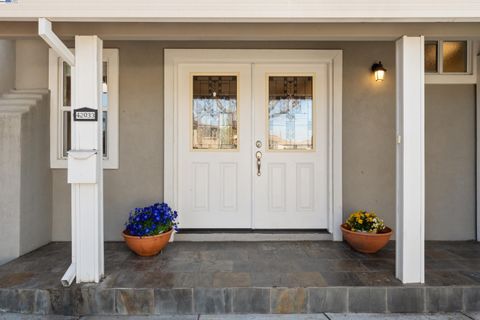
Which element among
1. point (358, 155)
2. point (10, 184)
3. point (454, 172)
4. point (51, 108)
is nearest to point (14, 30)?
point (51, 108)

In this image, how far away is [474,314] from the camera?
7.95 feet

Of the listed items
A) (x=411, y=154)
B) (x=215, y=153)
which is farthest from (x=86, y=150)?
(x=411, y=154)

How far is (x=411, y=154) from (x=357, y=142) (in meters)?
1.18

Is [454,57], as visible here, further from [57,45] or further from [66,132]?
[66,132]

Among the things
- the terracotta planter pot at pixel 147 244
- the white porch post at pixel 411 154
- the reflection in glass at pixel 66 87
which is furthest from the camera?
the reflection in glass at pixel 66 87

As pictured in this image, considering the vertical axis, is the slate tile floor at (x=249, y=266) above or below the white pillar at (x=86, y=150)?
below

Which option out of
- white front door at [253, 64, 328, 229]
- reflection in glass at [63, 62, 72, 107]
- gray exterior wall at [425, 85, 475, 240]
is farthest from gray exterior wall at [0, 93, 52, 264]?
gray exterior wall at [425, 85, 475, 240]

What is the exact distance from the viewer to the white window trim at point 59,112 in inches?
141

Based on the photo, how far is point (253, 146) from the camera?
12.2 ft

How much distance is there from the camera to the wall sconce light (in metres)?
3.61

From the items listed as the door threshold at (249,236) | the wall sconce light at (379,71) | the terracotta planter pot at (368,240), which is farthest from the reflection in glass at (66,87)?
the wall sconce light at (379,71)

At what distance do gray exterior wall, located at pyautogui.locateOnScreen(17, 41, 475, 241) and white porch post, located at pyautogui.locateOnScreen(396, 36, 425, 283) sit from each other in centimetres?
113

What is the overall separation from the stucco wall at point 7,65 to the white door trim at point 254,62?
5.63ft

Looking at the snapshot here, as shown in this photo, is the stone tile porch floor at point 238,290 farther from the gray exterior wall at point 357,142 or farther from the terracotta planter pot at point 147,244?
the gray exterior wall at point 357,142
